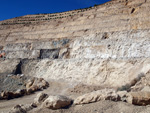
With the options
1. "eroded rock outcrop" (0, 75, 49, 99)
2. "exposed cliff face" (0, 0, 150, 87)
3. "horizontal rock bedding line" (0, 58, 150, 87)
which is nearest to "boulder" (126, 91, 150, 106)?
"horizontal rock bedding line" (0, 58, 150, 87)

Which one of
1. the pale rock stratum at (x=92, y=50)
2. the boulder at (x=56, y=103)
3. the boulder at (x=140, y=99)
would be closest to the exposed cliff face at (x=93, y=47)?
the pale rock stratum at (x=92, y=50)

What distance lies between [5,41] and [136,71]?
86.5ft

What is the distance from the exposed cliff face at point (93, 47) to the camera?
11.9 m

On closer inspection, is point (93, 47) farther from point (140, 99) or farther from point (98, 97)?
point (140, 99)

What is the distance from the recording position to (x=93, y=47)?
52.6 feet

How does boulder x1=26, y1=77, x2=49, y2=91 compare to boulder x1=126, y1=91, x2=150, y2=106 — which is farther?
boulder x1=26, y1=77, x2=49, y2=91

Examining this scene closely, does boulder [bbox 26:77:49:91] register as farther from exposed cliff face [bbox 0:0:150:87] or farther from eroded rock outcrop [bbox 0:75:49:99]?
exposed cliff face [bbox 0:0:150:87]

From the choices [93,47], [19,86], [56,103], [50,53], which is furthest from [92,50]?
[56,103]

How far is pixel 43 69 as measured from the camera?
→ 673 inches

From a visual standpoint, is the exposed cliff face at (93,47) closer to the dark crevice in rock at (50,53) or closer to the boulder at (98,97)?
the dark crevice in rock at (50,53)

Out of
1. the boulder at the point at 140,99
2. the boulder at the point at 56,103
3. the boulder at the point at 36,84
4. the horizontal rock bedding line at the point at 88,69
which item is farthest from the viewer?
the boulder at the point at 36,84

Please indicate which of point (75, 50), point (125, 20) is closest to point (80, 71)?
point (75, 50)

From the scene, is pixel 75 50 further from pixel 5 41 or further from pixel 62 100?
pixel 5 41

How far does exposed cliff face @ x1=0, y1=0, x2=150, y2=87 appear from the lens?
11.9m
